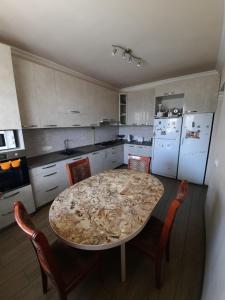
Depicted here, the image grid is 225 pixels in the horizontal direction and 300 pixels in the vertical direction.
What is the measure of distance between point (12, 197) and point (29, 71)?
1.91m

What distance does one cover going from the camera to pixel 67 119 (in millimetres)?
2787

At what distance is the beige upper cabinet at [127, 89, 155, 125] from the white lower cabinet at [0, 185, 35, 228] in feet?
10.5

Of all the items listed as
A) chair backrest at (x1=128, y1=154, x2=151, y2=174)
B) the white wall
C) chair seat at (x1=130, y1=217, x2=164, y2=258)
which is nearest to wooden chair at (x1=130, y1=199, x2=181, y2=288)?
chair seat at (x1=130, y1=217, x2=164, y2=258)

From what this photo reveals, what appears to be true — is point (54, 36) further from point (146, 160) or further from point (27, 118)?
point (146, 160)

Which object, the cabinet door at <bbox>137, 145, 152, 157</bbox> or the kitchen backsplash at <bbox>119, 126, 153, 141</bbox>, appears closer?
the cabinet door at <bbox>137, 145, 152, 157</bbox>

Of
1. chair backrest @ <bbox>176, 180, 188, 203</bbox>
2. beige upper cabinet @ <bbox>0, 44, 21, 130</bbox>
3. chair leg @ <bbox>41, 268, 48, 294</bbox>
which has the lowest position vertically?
chair leg @ <bbox>41, 268, 48, 294</bbox>

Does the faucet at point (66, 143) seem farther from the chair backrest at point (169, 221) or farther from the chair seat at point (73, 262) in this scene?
the chair backrest at point (169, 221)

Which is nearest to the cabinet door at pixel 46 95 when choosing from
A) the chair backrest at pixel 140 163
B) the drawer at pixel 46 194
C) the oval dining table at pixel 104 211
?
the drawer at pixel 46 194

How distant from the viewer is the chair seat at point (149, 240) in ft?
3.88

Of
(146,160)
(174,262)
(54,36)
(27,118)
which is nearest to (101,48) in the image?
(54,36)

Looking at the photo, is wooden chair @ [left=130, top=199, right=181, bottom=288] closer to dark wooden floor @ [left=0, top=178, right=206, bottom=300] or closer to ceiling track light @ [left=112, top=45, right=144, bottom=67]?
dark wooden floor @ [left=0, top=178, right=206, bottom=300]

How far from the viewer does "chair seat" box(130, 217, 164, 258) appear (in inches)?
46.6

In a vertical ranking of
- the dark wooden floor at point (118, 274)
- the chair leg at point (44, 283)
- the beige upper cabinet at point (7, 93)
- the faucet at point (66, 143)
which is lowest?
the dark wooden floor at point (118, 274)

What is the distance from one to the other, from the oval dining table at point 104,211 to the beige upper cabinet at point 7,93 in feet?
4.14
